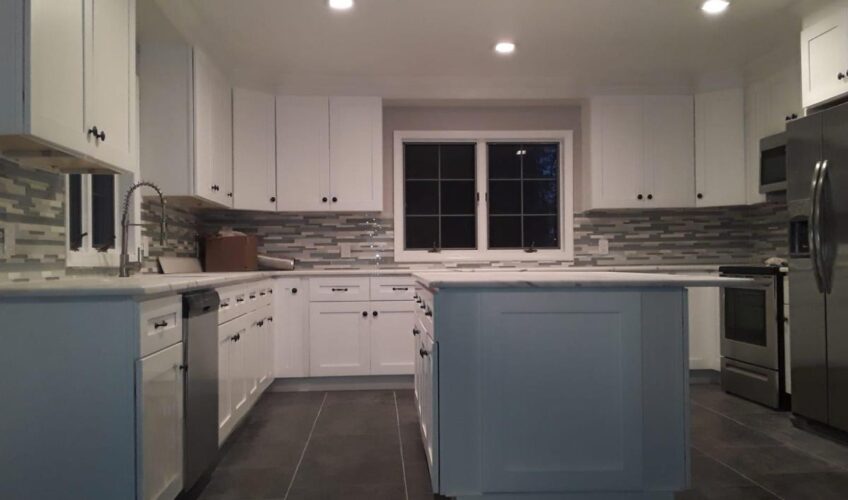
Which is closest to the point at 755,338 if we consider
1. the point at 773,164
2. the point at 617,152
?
the point at 773,164

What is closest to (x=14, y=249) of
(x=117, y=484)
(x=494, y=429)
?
(x=117, y=484)

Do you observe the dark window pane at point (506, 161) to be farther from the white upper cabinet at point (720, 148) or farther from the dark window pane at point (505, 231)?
the white upper cabinet at point (720, 148)

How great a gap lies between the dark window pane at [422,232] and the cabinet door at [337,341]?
90 cm

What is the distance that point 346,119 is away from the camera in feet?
14.3

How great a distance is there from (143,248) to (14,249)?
1.20 metres

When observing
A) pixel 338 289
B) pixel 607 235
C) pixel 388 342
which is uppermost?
pixel 607 235

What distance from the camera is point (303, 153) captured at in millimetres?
4355

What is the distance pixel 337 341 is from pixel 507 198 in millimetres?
1930

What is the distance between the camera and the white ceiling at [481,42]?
3146 millimetres

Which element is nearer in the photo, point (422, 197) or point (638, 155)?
point (638, 155)

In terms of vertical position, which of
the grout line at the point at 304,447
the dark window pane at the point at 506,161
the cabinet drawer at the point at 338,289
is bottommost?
the grout line at the point at 304,447

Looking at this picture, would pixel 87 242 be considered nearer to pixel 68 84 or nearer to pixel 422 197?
pixel 68 84

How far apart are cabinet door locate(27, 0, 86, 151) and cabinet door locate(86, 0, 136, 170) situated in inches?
2.9

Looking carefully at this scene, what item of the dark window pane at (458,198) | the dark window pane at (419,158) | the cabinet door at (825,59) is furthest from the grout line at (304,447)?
the cabinet door at (825,59)
